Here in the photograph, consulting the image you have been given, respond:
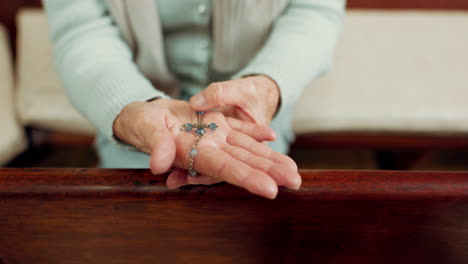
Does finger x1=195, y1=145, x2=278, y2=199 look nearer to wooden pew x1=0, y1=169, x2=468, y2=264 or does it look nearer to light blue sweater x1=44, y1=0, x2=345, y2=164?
wooden pew x1=0, y1=169, x2=468, y2=264

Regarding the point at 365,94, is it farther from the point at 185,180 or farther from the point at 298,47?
the point at 185,180

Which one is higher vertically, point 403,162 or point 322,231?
point 322,231

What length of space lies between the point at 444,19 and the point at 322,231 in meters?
1.01

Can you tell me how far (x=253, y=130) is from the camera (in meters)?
0.46

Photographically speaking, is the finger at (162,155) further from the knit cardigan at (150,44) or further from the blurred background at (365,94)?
the blurred background at (365,94)

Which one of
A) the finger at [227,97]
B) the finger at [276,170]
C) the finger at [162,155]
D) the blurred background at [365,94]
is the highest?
the finger at [227,97]

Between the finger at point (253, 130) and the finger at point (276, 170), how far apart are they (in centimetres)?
6

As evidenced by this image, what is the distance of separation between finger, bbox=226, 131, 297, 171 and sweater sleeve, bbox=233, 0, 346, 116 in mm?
153

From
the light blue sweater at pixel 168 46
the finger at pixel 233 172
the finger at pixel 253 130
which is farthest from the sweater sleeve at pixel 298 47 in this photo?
the finger at pixel 233 172

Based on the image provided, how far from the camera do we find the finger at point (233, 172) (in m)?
0.34

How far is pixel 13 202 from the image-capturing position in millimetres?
375

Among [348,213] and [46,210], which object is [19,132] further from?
[348,213]

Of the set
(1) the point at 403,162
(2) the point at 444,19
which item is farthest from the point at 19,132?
(2) the point at 444,19

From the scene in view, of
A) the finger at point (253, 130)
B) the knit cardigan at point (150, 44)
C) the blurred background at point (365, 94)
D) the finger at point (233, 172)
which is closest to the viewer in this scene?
the finger at point (233, 172)
